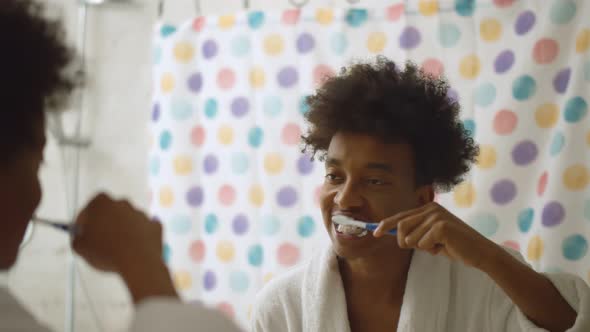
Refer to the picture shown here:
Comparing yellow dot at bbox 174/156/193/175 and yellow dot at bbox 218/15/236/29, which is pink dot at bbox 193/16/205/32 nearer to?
yellow dot at bbox 218/15/236/29

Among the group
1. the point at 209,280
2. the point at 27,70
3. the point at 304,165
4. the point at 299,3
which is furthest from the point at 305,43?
the point at 27,70

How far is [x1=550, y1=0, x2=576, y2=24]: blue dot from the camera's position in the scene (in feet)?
4.26

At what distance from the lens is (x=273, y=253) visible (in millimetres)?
1548

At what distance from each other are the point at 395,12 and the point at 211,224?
0.68 metres

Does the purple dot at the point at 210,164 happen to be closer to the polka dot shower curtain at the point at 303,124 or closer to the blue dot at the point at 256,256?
the polka dot shower curtain at the point at 303,124

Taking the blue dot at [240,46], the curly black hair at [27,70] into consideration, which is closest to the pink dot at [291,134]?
the blue dot at [240,46]

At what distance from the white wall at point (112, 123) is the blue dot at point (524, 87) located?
861 mm

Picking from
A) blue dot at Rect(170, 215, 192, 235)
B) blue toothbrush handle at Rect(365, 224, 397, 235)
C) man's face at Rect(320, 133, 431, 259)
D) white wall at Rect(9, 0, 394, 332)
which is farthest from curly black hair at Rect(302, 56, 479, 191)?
white wall at Rect(9, 0, 394, 332)

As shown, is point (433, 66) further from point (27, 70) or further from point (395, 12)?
point (27, 70)

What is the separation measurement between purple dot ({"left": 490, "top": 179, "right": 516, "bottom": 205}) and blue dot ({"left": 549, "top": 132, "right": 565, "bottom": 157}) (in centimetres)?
11

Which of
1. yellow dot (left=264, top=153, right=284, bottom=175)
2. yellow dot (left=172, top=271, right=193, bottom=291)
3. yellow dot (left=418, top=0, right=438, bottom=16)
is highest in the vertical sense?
yellow dot (left=418, top=0, right=438, bottom=16)

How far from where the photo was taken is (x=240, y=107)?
159 cm

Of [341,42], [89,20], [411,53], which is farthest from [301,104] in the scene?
[89,20]

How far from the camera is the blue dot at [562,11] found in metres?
1.30
